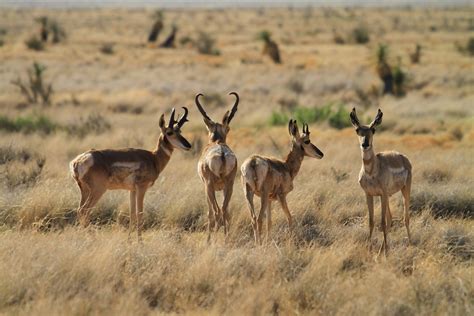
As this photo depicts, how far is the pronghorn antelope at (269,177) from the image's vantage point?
32.0ft

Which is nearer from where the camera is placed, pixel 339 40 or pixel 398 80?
pixel 398 80

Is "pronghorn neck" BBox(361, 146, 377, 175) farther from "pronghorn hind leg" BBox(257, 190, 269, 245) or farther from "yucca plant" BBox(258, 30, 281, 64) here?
"yucca plant" BBox(258, 30, 281, 64)

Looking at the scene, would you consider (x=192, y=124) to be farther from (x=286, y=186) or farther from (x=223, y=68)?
(x=223, y=68)

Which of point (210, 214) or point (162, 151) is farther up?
point (162, 151)

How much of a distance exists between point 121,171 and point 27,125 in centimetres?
1121

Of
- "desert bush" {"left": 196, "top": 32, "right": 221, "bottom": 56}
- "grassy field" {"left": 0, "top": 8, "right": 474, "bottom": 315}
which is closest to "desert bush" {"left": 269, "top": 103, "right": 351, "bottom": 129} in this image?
"grassy field" {"left": 0, "top": 8, "right": 474, "bottom": 315}

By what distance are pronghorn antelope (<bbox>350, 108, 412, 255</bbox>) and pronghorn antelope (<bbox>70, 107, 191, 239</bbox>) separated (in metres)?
2.62

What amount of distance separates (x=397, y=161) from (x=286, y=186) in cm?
152

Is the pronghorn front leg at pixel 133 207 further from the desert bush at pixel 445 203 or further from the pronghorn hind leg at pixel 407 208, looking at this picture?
the desert bush at pixel 445 203

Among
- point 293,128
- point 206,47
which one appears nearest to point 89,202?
point 293,128

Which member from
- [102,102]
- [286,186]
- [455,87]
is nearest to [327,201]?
[286,186]

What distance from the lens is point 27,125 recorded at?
20.6 m

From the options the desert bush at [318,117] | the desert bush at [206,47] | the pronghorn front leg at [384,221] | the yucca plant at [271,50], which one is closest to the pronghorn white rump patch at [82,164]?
the pronghorn front leg at [384,221]

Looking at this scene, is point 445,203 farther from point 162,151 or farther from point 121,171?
point 121,171
